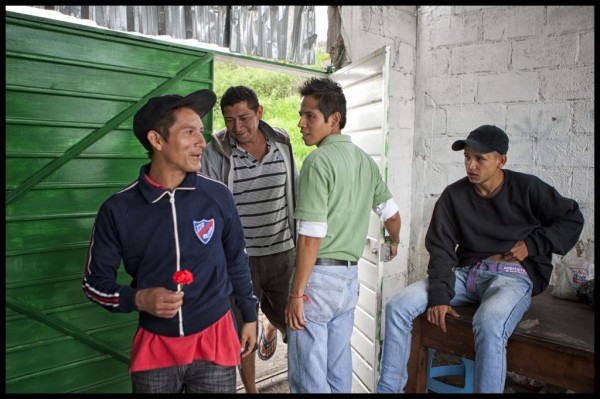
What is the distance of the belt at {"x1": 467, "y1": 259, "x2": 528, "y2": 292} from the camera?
245cm

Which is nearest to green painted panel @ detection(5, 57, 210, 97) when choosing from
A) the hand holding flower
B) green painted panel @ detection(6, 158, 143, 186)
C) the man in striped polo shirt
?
green painted panel @ detection(6, 158, 143, 186)

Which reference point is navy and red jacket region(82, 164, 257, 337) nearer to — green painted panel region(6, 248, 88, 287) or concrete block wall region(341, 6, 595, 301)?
green painted panel region(6, 248, 88, 287)

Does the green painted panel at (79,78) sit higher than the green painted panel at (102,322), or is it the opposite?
the green painted panel at (79,78)

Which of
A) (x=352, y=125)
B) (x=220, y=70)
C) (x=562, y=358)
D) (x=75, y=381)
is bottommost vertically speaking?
(x=75, y=381)

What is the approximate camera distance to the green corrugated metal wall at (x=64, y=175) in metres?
2.34

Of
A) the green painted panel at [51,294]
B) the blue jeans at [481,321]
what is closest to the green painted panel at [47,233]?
the green painted panel at [51,294]

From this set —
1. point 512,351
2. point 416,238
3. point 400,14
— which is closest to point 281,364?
point 416,238

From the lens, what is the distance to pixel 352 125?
3.40 metres

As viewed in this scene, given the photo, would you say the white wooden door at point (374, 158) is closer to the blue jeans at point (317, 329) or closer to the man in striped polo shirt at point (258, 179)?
the man in striped polo shirt at point (258, 179)

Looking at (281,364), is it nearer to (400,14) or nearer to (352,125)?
(352,125)

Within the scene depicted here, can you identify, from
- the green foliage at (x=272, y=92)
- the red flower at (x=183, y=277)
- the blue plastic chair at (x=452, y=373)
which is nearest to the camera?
the red flower at (x=183, y=277)

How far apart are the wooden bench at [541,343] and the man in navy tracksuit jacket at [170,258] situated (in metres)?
1.27

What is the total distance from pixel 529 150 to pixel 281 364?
268cm

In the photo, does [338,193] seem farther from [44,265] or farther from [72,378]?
[72,378]
